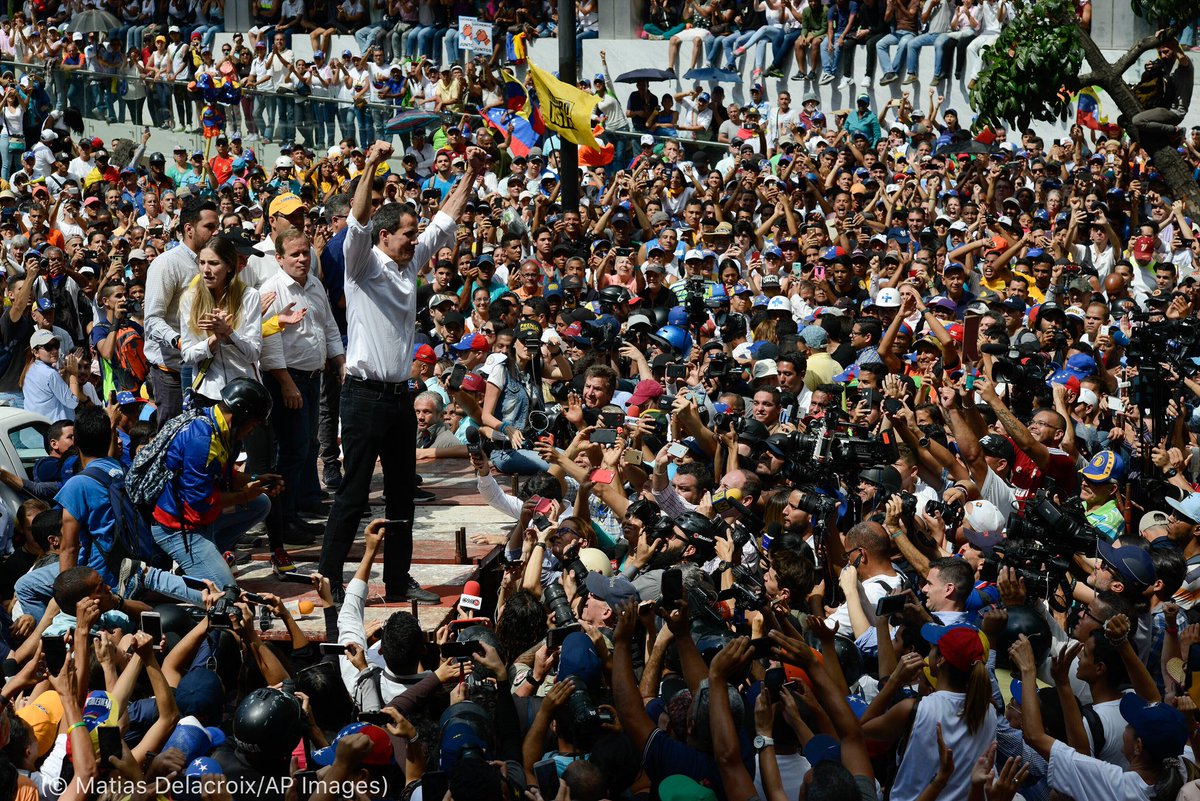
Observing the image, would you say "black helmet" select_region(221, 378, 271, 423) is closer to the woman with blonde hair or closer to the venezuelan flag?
the woman with blonde hair

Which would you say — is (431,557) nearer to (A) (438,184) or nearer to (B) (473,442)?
(B) (473,442)

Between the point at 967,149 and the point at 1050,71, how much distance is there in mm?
8312

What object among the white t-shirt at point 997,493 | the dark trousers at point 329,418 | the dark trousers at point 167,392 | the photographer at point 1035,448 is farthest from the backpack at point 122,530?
the photographer at point 1035,448

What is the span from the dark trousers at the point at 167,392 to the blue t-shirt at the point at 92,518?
5.33 ft

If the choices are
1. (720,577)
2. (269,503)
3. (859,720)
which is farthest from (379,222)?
(859,720)

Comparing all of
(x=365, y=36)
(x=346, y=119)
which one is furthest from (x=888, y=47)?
(x=365, y=36)

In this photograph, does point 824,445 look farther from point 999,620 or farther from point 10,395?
point 10,395

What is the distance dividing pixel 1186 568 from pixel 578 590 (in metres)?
2.76

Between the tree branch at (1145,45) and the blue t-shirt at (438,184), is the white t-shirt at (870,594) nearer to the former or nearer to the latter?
the tree branch at (1145,45)

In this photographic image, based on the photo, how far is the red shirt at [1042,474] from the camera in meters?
8.78

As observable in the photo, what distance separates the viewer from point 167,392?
8961 millimetres

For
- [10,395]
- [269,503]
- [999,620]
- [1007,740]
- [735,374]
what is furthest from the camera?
[10,395]

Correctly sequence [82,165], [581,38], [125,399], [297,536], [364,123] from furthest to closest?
1. [581,38]
2. [364,123]
3. [82,165]
4. [125,399]
5. [297,536]

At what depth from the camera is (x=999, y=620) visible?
6164 millimetres
